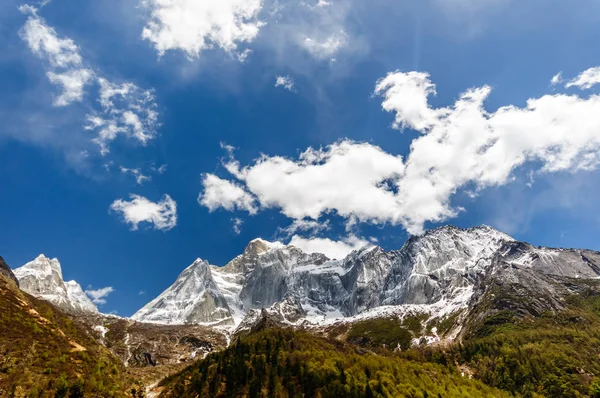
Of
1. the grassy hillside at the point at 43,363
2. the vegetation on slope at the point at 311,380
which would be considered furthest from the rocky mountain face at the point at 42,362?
the vegetation on slope at the point at 311,380

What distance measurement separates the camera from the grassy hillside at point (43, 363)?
8369 cm

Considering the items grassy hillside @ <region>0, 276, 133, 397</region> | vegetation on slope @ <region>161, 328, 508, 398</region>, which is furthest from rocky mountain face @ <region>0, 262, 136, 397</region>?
vegetation on slope @ <region>161, 328, 508, 398</region>

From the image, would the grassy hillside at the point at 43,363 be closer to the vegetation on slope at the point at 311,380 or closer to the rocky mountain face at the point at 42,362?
the rocky mountain face at the point at 42,362

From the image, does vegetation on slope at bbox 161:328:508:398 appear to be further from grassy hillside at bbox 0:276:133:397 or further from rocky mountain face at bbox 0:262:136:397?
rocky mountain face at bbox 0:262:136:397

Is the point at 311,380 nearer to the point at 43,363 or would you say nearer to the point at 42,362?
the point at 43,363

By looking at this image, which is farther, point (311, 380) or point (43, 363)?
point (311, 380)

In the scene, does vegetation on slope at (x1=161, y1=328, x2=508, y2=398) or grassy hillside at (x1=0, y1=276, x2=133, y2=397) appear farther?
vegetation on slope at (x1=161, y1=328, x2=508, y2=398)

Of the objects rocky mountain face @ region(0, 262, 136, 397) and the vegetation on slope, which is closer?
rocky mountain face @ region(0, 262, 136, 397)

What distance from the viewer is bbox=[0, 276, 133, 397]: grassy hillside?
275ft

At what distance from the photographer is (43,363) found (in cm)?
9188

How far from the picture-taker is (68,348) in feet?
353

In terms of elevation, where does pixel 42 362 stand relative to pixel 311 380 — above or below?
above

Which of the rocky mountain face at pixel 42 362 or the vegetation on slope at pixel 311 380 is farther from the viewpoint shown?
the vegetation on slope at pixel 311 380

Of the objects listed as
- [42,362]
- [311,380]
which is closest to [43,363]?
[42,362]
